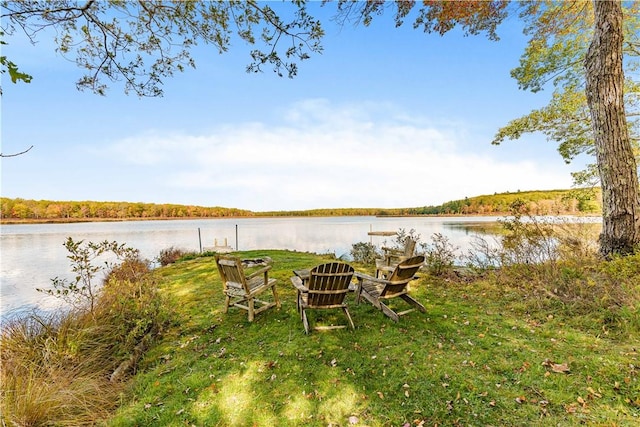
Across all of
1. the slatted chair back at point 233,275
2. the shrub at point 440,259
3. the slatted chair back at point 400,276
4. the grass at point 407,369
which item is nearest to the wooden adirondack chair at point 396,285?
the slatted chair back at point 400,276

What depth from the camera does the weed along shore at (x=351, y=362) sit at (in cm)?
235

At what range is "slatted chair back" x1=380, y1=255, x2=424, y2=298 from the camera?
4.19 meters

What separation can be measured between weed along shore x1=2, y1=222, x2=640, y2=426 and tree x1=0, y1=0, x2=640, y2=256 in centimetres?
215

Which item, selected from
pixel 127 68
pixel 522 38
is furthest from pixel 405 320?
pixel 522 38

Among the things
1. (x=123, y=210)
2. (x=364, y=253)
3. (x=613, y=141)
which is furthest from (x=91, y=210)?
(x=613, y=141)

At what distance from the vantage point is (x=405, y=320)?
4273mm

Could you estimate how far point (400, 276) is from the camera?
432 cm

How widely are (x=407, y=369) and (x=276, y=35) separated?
489 cm

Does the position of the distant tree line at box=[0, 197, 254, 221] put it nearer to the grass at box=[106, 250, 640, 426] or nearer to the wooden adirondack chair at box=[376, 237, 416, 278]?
the grass at box=[106, 250, 640, 426]

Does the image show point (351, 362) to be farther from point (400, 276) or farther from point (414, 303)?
point (414, 303)

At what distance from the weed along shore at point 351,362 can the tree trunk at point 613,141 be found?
3.56 ft

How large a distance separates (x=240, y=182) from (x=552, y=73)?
896 inches

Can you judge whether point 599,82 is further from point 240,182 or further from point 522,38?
point 240,182

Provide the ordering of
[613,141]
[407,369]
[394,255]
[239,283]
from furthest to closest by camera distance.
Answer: [394,255] → [613,141] → [239,283] → [407,369]
